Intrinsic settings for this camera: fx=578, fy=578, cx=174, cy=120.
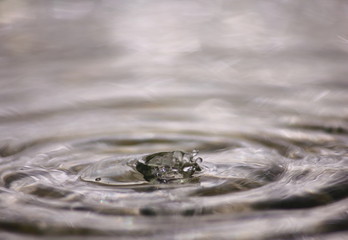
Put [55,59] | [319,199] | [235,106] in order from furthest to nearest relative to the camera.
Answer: [55,59] → [235,106] → [319,199]

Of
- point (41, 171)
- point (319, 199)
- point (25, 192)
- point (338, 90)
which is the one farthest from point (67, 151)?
point (338, 90)

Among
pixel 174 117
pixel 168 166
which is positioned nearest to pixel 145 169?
pixel 168 166

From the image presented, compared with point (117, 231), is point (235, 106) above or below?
below

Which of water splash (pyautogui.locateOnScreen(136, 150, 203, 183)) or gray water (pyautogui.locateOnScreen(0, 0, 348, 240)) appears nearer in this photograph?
gray water (pyautogui.locateOnScreen(0, 0, 348, 240))

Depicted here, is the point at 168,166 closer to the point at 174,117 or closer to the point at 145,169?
the point at 145,169

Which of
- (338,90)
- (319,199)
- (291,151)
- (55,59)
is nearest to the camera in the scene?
(319,199)

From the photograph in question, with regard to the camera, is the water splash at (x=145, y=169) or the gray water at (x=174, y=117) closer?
the gray water at (x=174, y=117)

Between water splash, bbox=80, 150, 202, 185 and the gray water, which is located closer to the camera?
the gray water

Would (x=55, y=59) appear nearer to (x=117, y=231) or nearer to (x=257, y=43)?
(x=257, y=43)
